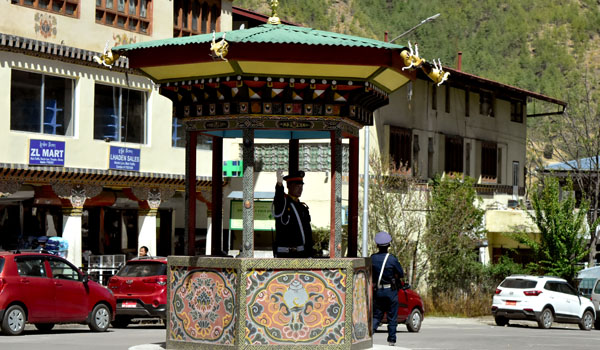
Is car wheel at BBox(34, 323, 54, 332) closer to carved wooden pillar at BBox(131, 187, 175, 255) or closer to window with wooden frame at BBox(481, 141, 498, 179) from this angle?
carved wooden pillar at BBox(131, 187, 175, 255)

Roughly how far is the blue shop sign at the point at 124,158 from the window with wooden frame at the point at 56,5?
4.25m

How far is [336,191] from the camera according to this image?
14992mm

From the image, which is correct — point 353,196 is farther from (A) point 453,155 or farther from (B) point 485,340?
(A) point 453,155

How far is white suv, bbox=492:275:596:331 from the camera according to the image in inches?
1361

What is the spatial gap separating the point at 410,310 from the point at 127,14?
1378 centimetres

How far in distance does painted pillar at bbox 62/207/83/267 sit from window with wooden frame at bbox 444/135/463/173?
18.4m

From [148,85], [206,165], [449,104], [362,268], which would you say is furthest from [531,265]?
[362,268]

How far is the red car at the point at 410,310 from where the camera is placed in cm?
2884

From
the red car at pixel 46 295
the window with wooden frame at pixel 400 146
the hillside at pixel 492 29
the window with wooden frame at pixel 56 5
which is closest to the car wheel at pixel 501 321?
the window with wooden frame at pixel 400 146

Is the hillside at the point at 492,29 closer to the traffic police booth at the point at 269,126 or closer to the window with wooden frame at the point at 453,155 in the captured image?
the window with wooden frame at the point at 453,155

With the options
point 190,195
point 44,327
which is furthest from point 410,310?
point 190,195

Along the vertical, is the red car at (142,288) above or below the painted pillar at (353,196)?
below

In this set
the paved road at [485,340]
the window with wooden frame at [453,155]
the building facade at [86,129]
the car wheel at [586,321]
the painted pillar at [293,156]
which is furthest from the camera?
the window with wooden frame at [453,155]

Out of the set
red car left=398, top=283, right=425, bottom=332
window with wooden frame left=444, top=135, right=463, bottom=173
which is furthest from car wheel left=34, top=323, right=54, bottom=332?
window with wooden frame left=444, top=135, right=463, bottom=173
